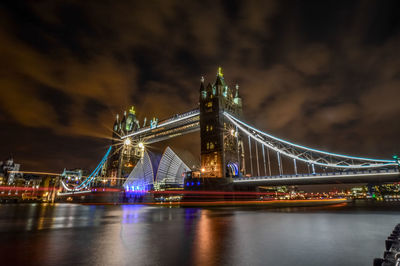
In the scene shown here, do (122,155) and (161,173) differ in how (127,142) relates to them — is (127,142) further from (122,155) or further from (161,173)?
(161,173)

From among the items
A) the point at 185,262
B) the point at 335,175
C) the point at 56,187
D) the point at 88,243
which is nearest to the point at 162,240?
the point at 88,243

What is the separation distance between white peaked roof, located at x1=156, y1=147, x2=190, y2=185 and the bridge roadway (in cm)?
2857

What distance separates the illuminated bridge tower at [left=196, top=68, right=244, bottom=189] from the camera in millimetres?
40281

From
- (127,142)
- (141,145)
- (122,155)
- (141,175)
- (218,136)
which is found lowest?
(141,175)

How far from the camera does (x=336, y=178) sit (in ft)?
92.7

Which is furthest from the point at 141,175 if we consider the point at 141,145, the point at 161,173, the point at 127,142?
the point at 127,142

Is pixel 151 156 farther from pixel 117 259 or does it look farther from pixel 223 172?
pixel 117 259

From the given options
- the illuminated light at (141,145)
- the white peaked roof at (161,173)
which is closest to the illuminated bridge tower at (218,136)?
the white peaked roof at (161,173)

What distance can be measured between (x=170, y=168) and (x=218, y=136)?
2582cm

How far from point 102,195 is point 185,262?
65.9m

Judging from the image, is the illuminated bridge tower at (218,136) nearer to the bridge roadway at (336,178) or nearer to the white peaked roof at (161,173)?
the bridge roadway at (336,178)

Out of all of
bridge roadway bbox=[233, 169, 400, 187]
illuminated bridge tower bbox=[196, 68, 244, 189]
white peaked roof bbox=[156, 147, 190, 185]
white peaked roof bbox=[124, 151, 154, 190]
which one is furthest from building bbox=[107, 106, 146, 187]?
bridge roadway bbox=[233, 169, 400, 187]

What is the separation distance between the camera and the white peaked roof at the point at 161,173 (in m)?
60.4

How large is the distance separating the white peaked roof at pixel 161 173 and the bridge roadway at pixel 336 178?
2872cm
